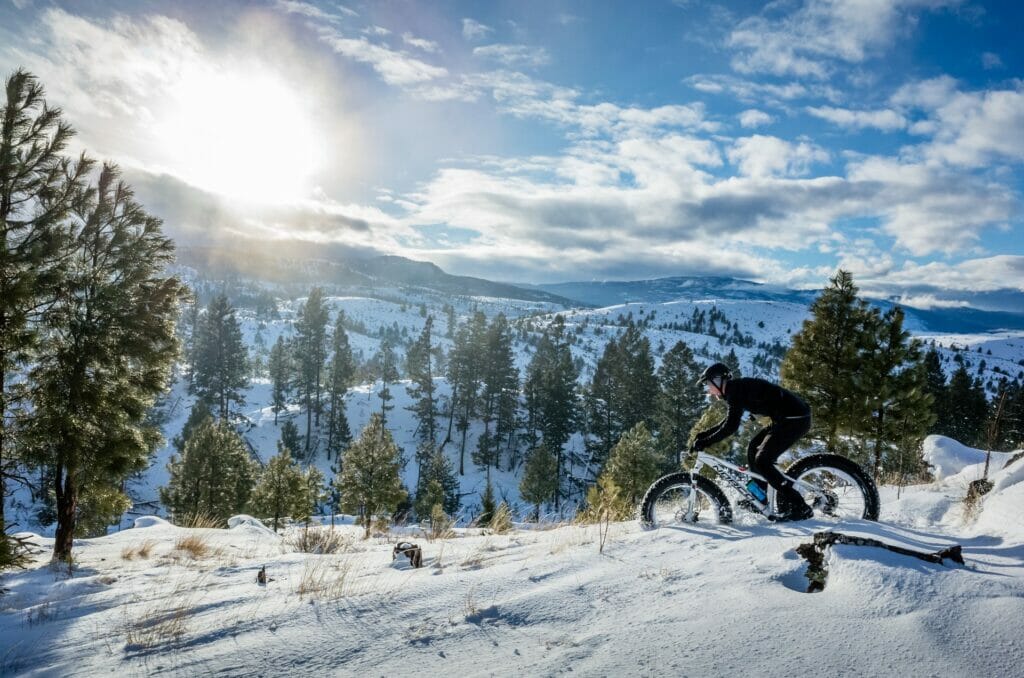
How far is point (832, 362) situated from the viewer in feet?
68.9

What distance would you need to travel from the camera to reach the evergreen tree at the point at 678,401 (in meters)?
43.6

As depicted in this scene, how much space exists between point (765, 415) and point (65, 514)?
13248mm

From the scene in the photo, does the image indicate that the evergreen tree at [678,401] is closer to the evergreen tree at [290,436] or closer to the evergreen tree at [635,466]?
the evergreen tree at [635,466]

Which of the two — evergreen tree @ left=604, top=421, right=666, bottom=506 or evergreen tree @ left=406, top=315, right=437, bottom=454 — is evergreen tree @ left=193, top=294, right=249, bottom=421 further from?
evergreen tree @ left=604, top=421, right=666, bottom=506

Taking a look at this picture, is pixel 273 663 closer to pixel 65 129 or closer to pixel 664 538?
pixel 664 538

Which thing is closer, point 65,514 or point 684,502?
point 684,502

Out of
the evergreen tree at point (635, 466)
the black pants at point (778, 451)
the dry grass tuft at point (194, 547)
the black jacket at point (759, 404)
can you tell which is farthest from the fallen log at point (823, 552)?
the evergreen tree at point (635, 466)

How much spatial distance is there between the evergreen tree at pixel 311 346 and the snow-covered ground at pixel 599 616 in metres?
59.4

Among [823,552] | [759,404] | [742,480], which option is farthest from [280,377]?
[823,552]

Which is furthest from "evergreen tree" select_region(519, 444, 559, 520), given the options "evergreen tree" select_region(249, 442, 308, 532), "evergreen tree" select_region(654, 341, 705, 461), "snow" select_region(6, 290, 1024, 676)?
"snow" select_region(6, 290, 1024, 676)

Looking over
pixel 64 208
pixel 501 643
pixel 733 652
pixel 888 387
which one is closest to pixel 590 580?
pixel 501 643

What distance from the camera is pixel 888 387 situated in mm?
20422

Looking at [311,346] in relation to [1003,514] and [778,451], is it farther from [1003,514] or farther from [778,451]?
[1003,514]

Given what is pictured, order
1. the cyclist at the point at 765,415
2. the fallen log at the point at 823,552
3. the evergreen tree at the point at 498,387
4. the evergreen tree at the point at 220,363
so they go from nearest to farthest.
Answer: the fallen log at the point at 823,552, the cyclist at the point at 765,415, the evergreen tree at the point at 220,363, the evergreen tree at the point at 498,387
